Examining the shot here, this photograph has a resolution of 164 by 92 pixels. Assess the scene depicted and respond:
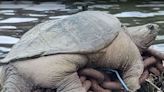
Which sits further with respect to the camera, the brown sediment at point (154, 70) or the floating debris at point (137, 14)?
the floating debris at point (137, 14)

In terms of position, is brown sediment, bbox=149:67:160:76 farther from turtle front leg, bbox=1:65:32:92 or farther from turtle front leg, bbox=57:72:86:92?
turtle front leg, bbox=1:65:32:92

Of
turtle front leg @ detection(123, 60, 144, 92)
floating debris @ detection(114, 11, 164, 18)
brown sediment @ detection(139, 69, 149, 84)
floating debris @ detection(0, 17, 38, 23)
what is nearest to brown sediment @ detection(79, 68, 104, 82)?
turtle front leg @ detection(123, 60, 144, 92)

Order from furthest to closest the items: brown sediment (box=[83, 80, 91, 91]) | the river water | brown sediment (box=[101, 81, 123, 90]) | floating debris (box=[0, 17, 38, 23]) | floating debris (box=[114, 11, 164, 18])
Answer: floating debris (box=[114, 11, 164, 18])
floating debris (box=[0, 17, 38, 23])
the river water
brown sediment (box=[101, 81, 123, 90])
brown sediment (box=[83, 80, 91, 91])

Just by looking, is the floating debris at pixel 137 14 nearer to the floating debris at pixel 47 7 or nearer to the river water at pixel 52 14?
the river water at pixel 52 14

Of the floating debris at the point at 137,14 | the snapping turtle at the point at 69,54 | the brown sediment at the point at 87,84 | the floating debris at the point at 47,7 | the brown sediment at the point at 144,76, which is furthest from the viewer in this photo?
the floating debris at the point at 47,7

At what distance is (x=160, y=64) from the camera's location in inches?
202

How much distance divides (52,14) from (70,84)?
894 cm

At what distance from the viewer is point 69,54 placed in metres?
4.47

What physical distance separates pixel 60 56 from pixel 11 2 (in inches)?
478

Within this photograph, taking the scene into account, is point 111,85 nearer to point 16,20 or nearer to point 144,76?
point 144,76

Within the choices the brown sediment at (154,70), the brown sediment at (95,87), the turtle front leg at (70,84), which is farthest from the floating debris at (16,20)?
the turtle front leg at (70,84)

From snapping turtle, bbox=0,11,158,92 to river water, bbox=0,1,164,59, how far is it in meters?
4.16

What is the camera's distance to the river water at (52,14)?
1049 cm

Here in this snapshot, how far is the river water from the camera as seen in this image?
10485 millimetres
